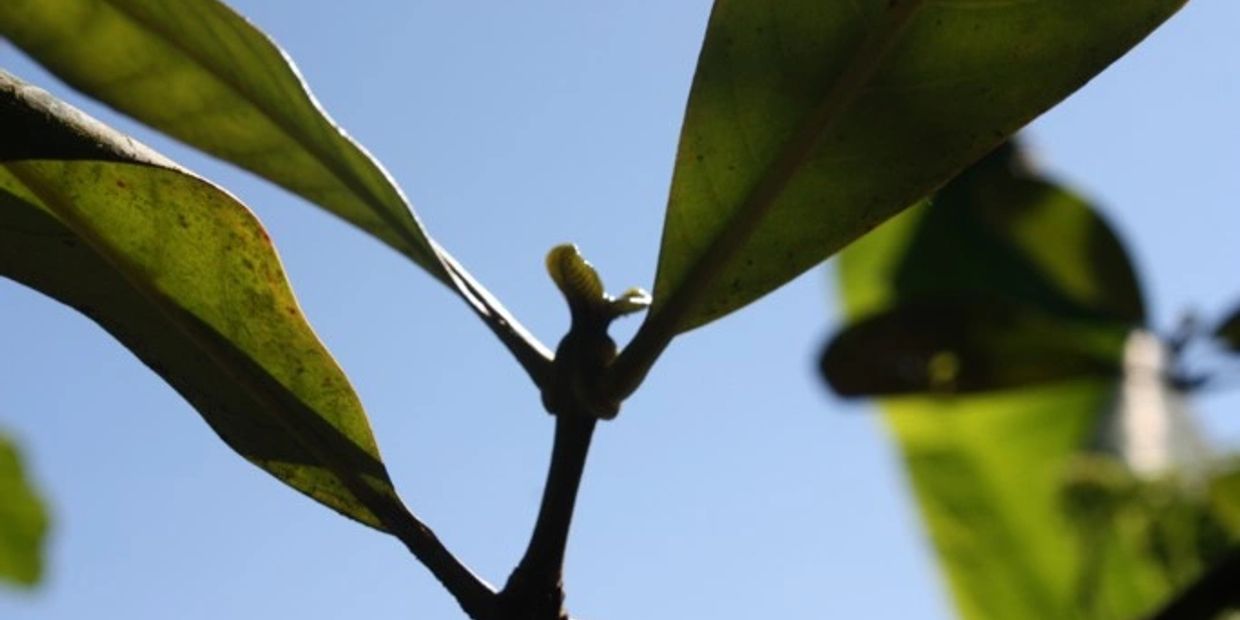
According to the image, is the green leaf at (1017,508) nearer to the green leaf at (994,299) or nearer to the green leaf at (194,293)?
the green leaf at (994,299)

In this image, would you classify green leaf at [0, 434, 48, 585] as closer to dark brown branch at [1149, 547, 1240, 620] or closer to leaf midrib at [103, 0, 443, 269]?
leaf midrib at [103, 0, 443, 269]

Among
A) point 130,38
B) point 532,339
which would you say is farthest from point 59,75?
point 532,339

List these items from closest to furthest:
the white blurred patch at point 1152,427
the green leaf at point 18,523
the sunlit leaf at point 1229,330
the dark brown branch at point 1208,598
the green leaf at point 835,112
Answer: the dark brown branch at point 1208,598 < the white blurred patch at point 1152,427 < the sunlit leaf at point 1229,330 < the green leaf at point 835,112 < the green leaf at point 18,523

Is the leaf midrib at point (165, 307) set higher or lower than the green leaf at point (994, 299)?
higher

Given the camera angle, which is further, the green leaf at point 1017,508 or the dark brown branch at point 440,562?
the dark brown branch at point 440,562

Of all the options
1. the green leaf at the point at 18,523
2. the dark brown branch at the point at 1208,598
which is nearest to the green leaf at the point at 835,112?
the dark brown branch at the point at 1208,598

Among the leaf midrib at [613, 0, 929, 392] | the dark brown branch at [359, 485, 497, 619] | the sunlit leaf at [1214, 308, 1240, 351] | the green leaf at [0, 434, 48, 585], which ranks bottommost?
the sunlit leaf at [1214, 308, 1240, 351]

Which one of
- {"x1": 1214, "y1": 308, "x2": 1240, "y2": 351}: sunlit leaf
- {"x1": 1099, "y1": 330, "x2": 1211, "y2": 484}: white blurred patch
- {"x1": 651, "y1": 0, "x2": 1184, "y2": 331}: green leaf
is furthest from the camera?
{"x1": 651, "y1": 0, "x2": 1184, "y2": 331}: green leaf

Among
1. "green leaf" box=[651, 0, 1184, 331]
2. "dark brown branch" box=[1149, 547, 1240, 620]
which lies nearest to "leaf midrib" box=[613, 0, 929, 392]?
"green leaf" box=[651, 0, 1184, 331]
